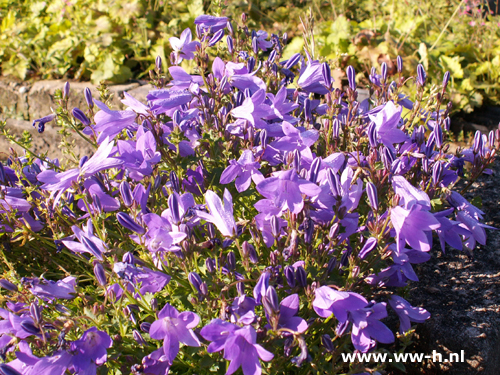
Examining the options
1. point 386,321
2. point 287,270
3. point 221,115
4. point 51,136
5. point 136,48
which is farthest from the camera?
point 136,48

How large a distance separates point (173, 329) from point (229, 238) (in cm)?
39

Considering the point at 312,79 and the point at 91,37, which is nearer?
the point at 312,79

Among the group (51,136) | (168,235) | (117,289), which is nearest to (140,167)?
(168,235)

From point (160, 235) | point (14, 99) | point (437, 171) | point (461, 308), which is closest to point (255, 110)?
point (160, 235)

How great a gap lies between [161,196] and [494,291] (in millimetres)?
1727

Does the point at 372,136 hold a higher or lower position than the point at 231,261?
higher

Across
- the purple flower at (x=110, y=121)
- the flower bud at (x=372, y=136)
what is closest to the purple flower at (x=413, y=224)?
the flower bud at (x=372, y=136)

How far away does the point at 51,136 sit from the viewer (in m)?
4.42

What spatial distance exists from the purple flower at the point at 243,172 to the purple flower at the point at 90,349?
652 millimetres

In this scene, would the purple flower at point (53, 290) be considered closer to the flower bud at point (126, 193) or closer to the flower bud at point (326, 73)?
the flower bud at point (126, 193)

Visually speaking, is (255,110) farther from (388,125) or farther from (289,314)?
(289,314)

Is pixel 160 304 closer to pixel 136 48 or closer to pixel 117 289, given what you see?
pixel 117 289

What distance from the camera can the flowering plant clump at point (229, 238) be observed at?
1259 millimetres

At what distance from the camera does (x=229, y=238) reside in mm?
1506
